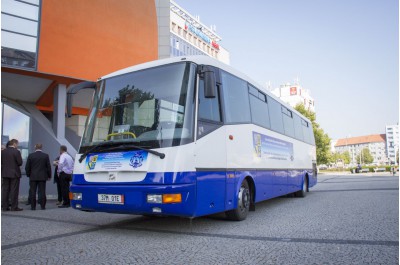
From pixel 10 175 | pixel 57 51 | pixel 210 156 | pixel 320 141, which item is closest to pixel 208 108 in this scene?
pixel 210 156

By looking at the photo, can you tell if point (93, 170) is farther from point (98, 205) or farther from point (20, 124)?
point (20, 124)

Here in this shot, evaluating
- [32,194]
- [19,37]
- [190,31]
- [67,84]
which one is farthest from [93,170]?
[190,31]

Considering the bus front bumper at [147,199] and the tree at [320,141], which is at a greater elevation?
the tree at [320,141]

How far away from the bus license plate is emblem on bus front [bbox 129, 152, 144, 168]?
21.0 inches

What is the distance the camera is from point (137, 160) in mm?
5398

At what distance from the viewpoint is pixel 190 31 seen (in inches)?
2581

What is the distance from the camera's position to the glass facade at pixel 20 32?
15.2 m

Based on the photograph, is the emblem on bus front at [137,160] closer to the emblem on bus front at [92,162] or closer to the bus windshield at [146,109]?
the bus windshield at [146,109]

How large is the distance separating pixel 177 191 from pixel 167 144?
0.73 meters

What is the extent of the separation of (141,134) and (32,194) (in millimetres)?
5986

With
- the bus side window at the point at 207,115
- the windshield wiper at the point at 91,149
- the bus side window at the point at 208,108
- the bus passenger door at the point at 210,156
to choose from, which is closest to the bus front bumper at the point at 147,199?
the bus passenger door at the point at 210,156

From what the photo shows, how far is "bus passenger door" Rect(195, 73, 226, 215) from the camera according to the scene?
5.57 meters

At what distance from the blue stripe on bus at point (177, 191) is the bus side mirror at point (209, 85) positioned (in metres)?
1.26

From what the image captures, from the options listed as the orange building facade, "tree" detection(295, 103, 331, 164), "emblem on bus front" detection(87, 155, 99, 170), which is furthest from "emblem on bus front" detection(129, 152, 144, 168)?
"tree" detection(295, 103, 331, 164)
